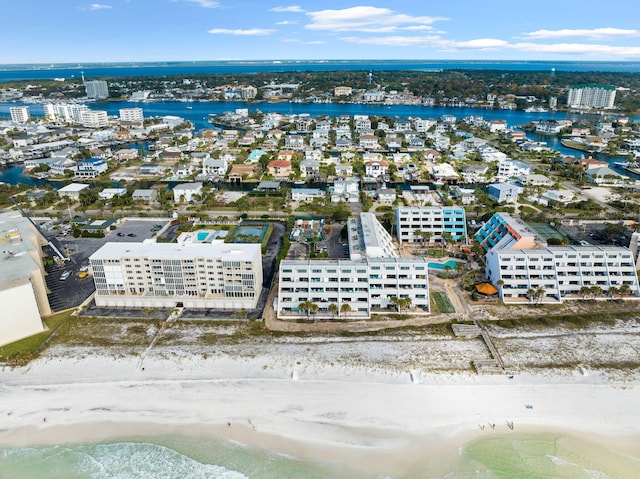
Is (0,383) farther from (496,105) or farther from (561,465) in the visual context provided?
(496,105)

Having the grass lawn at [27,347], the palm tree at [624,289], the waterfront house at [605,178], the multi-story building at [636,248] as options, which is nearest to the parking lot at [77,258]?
the grass lawn at [27,347]

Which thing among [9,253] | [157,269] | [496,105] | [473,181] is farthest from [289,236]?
[496,105]

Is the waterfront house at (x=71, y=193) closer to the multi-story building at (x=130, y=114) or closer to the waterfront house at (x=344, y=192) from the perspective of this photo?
the waterfront house at (x=344, y=192)

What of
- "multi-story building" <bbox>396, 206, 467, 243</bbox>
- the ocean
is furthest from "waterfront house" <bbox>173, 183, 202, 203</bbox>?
the ocean

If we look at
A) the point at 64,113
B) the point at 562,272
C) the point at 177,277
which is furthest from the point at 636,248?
the point at 64,113

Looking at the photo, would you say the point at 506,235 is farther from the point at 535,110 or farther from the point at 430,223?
the point at 535,110

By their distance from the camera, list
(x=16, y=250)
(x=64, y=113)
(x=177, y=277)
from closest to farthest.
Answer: (x=177, y=277)
(x=16, y=250)
(x=64, y=113)

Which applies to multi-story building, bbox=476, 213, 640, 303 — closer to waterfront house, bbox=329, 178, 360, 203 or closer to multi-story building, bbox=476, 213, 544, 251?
multi-story building, bbox=476, 213, 544, 251

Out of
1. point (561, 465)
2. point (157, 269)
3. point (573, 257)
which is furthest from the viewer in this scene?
point (573, 257)
